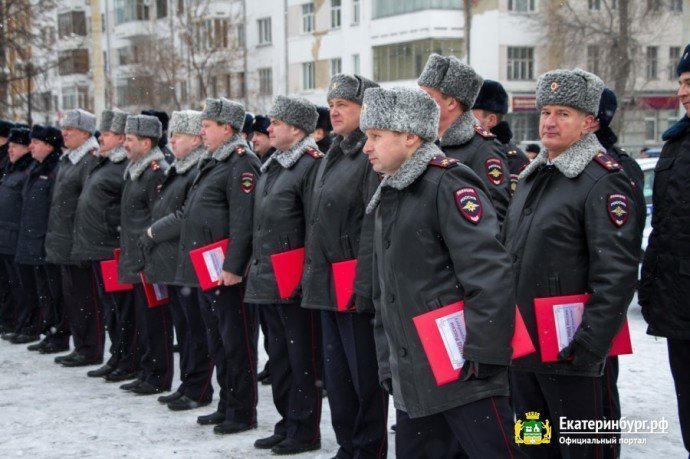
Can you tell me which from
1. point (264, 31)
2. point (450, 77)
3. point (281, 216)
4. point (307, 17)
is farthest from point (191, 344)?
point (264, 31)

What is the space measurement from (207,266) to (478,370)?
3165 millimetres

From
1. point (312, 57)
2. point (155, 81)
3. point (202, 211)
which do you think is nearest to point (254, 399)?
point (202, 211)

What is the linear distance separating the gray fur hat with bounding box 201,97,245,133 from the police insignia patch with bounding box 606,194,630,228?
329cm

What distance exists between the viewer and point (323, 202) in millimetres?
5543

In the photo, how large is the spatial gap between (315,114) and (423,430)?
292 centimetres

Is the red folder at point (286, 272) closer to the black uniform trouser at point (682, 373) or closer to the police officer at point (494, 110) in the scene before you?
the police officer at point (494, 110)

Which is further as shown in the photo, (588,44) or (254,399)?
(588,44)

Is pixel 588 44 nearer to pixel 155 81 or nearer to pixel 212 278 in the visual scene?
pixel 155 81

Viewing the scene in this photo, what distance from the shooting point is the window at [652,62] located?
43.3m

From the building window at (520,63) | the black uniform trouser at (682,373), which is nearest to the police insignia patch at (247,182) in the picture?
the black uniform trouser at (682,373)

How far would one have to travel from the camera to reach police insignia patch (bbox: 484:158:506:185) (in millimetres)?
5262

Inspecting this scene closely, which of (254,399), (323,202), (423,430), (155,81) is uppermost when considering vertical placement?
(155,81)

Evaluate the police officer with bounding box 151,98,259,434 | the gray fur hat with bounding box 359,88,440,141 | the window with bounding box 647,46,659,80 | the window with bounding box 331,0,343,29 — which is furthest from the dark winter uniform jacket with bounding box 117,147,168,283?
the window with bounding box 647,46,659,80

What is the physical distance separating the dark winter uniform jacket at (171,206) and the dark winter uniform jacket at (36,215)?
9.26 feet
